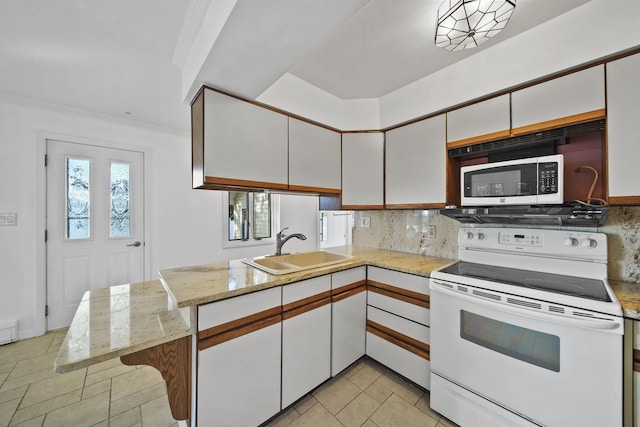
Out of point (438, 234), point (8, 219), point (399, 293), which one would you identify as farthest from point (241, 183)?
point (8, 219)

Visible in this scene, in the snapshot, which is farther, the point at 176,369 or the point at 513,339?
the point at 513,339

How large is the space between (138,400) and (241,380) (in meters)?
1.04

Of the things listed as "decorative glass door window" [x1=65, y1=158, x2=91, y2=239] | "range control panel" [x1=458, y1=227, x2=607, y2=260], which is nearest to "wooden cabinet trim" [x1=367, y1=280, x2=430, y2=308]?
"range control panel" [x1=458, y1=227, x2=607, y2=260]

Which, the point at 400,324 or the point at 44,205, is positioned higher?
the point at 44,205

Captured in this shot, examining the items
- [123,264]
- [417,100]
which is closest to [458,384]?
[417,100]

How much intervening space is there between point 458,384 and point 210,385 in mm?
1449

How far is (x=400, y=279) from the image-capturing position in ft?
6.12

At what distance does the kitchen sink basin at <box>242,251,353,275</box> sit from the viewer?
1778 millimetres

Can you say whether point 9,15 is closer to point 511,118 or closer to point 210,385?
point 210,385

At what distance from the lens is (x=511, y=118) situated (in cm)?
165

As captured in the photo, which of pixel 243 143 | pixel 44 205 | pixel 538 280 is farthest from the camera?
pixel 44 205

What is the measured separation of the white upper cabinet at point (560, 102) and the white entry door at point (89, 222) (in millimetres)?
3906

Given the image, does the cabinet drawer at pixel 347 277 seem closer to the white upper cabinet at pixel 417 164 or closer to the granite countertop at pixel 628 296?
the white upper cabinet at pixel 417 164

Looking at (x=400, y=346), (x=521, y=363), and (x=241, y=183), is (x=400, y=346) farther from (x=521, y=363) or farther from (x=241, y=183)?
(x=241, y=183)
